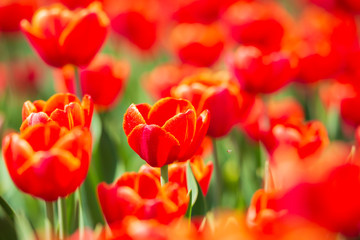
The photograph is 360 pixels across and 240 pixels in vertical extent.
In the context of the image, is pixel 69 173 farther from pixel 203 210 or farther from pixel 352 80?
pixel 352 80

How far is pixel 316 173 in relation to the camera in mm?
419

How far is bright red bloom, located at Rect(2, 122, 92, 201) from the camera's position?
612 mm

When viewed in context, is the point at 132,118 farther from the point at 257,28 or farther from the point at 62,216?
the point at 257,28

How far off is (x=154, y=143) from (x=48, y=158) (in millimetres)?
140

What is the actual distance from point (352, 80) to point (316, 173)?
2.87 ft

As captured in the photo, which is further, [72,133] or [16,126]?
[16,126]

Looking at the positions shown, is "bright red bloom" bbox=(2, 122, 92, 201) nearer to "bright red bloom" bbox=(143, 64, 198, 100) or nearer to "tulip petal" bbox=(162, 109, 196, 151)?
"tulip petal" bbox=(162, 109, 196, 151)

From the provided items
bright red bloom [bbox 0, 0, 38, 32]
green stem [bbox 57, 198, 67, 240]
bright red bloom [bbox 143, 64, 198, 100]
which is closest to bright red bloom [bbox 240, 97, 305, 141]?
bright red bloom [bbox 143, 64, 198, 100]

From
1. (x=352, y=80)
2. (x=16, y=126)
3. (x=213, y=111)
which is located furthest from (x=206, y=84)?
(x=16, y=126)

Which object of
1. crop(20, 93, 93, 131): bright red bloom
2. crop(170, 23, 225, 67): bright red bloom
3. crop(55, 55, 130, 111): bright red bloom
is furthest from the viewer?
crop(170, 23, 225, 67): bright red bloom

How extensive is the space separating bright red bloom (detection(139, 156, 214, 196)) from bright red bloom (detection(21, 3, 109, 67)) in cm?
28

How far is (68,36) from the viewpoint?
938 millimetres

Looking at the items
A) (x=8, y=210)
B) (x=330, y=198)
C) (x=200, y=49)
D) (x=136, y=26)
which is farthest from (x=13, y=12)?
(x=330, y=198)

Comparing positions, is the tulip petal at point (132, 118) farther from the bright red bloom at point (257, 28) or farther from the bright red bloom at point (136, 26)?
the bright red bloom at point (136, 26)
